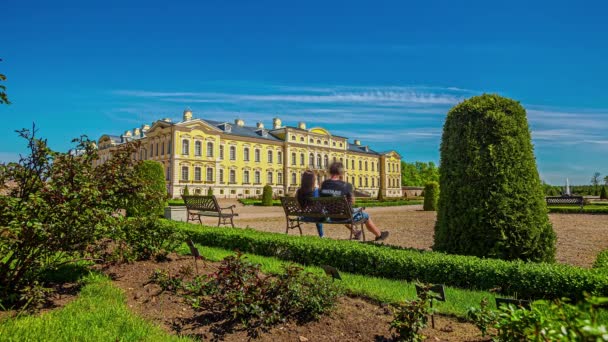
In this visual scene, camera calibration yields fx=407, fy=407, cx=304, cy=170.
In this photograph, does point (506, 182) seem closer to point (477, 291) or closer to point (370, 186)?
point (477, 291)

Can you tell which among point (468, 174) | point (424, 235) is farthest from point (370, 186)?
point (468, 174)

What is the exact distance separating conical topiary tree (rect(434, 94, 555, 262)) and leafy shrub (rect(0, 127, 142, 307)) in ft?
11.5

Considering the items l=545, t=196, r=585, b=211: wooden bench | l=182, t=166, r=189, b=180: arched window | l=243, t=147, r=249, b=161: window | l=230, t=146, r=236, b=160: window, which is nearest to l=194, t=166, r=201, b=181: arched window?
l=182, t=166, r=189, b=180: arched window

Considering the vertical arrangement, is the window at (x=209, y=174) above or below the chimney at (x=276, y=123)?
below

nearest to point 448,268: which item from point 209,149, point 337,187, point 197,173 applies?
point 337,187

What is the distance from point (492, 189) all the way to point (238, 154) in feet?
139

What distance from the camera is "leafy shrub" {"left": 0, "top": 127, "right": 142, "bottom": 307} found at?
2854 mm

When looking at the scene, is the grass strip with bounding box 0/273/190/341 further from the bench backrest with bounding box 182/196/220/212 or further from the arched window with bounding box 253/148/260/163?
the arched window with bounding box 253/148/260/163

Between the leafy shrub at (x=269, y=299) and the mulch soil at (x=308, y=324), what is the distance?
0.07 meters

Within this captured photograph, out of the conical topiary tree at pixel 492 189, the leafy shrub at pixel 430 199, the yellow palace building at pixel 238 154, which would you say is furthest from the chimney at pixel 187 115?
the conical topiary tree at pixel 492 189

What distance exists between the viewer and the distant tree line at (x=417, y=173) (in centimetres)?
7567

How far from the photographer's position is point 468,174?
4523 mm

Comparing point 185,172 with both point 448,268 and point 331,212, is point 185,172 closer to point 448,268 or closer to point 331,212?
point 331,212

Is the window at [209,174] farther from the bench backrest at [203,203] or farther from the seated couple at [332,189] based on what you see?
the seated couple at [332,189]
